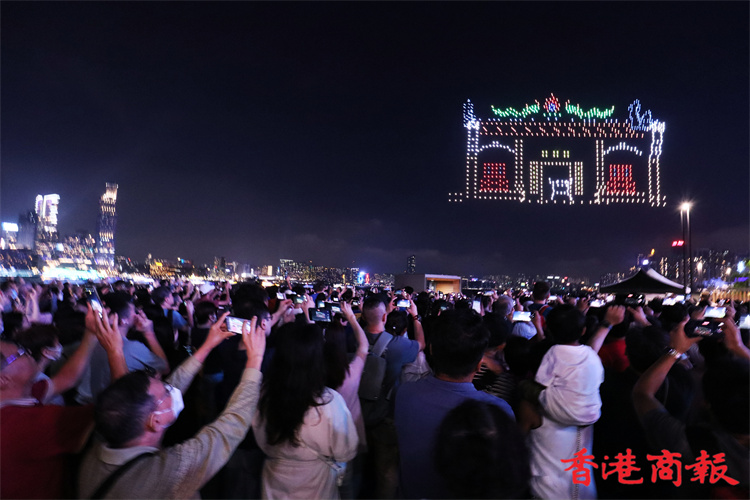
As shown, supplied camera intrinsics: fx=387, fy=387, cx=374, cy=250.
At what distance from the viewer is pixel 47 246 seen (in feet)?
299

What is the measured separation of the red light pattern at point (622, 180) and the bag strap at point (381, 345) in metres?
16.1

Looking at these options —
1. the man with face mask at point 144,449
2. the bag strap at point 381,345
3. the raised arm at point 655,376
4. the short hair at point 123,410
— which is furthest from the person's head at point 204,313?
the raised arm at point 655,376

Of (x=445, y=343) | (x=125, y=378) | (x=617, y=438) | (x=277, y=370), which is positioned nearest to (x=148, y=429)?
(x=125, y=378)

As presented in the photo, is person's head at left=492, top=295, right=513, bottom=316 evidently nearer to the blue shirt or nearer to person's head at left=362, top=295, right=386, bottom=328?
person's head at left=362, top=295, right=386, bottom=328

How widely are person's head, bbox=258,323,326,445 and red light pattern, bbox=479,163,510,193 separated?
593 inches

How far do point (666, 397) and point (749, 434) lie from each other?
3.37 feet

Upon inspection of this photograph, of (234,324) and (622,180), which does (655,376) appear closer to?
(234,324)

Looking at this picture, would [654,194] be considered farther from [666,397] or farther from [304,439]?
[304,439]

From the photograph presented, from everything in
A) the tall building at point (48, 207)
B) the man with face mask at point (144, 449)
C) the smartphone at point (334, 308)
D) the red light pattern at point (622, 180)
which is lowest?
the man with face mask at point (144, 449)

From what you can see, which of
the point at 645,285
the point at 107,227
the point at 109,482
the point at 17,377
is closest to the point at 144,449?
the point at 109,482

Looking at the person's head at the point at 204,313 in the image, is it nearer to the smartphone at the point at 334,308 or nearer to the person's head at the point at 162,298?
the smartphone at the point at 334,308

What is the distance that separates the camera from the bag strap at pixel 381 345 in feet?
12.1

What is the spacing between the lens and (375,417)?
3428 millimetres

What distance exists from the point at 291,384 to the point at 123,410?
87 cm
